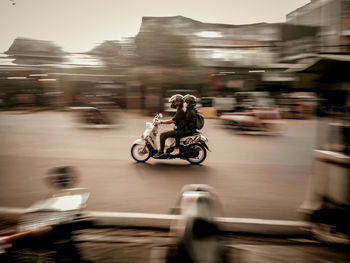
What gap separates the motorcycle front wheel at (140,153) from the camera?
761 centimetres

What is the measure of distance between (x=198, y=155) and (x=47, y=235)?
511 cm

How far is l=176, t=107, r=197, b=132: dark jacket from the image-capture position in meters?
7.25

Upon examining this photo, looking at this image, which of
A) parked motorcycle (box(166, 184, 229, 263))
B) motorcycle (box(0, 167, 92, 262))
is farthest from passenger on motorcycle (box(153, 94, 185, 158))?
parked motorcycle (box(166, 184, 229, 263))

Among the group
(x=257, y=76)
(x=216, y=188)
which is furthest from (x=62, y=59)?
(x=216, y=188)

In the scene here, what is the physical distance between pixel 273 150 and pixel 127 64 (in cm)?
1484

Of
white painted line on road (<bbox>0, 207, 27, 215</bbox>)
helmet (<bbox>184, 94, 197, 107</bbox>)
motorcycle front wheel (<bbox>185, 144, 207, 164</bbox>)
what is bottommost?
white painted line on road (<bbox>0, 207, 27, 215</bbox>)

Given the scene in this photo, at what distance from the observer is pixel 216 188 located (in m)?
5.77

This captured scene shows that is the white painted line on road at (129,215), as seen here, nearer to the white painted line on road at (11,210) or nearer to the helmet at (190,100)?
the white painted line on road at (11,210)

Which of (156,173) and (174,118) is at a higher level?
(174,118)

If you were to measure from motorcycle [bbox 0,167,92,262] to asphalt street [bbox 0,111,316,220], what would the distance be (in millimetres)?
1720

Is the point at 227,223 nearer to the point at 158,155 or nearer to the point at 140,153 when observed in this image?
the point at 158,155

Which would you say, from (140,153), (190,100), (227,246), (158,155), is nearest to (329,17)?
(190,100)

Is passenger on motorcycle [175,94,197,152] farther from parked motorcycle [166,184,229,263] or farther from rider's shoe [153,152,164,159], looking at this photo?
parked motorcycle [166,184,229,263]

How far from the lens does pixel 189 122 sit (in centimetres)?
734
